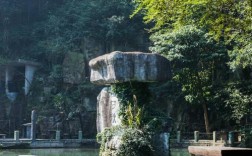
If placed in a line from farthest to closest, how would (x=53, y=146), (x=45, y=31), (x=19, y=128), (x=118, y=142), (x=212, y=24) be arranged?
(x=45, y=31) → (x=19, y=128) → (x=53, y=146) → (x=118, y=142) → (x=212, y=24)

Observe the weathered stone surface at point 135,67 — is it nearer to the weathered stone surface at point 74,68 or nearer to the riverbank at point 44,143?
the riverbank at point 44,143

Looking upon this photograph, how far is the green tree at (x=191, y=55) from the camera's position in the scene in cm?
2153

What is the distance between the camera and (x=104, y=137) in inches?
468

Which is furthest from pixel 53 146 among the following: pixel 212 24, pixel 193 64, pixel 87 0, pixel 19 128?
pixel 212 24

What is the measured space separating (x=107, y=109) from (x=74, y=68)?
1572 centimetres

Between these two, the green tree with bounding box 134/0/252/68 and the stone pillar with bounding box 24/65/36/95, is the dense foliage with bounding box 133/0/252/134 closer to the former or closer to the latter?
the green tree with bounding box 134/0/252/68

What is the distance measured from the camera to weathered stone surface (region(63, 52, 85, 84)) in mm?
27750

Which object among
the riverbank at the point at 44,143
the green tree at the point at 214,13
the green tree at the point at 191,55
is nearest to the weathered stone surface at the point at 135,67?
the green tree at the point at 214,13

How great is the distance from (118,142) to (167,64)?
262 cm

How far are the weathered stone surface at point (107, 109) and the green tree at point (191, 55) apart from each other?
9196 millimetres

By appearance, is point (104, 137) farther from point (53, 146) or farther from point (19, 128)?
point (19, 128)

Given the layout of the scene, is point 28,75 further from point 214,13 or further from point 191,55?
point 214,13

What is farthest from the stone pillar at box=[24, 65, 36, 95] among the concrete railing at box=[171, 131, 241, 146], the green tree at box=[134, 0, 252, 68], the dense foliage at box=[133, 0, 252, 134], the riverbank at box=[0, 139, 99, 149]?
the green tree at box=[134, 0, 252, 68]

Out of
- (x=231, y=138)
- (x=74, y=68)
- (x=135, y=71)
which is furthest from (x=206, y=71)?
(x=135, y=71)
